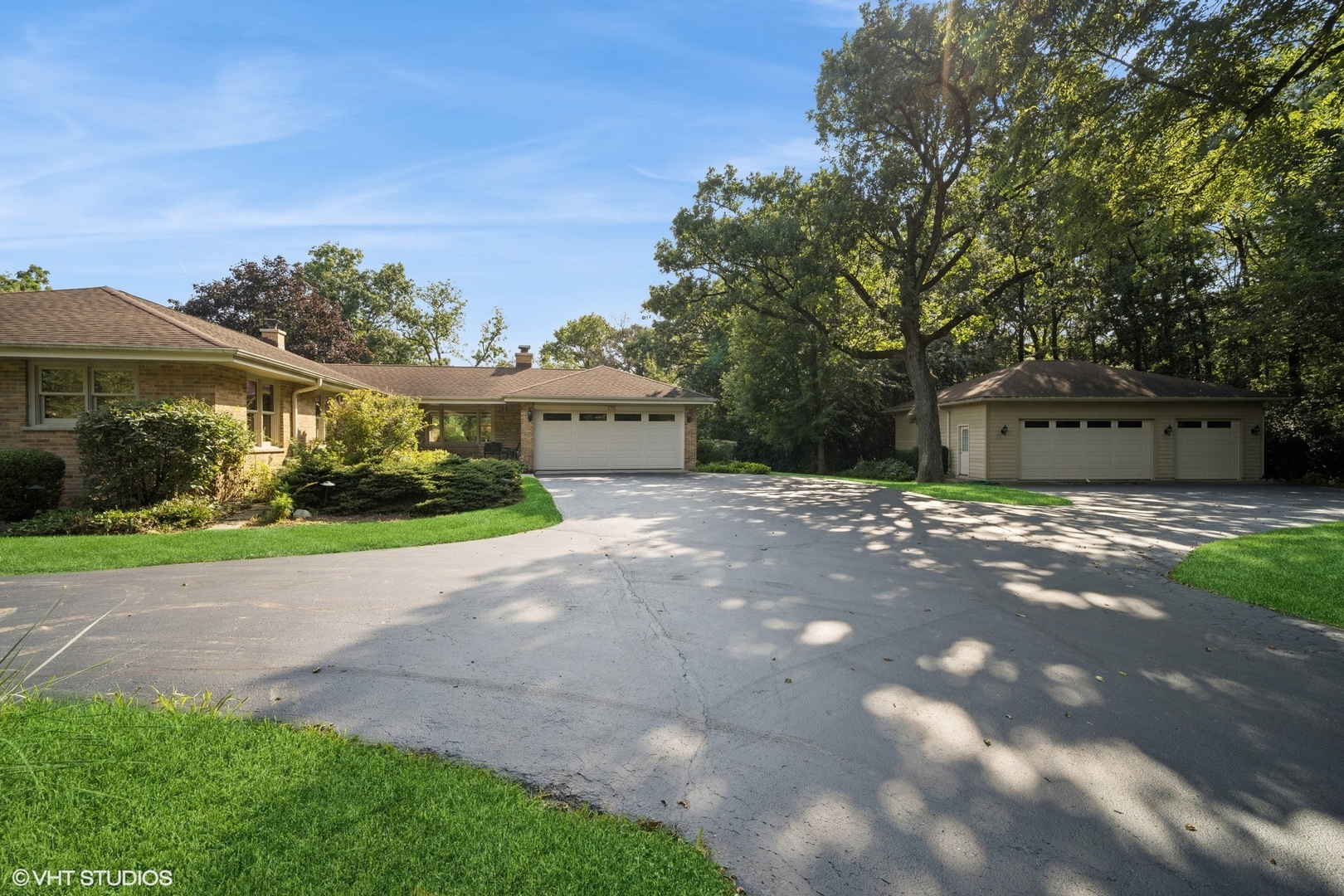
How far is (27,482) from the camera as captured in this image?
10.3 meters

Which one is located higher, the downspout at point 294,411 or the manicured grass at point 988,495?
the downspout at point 294,411

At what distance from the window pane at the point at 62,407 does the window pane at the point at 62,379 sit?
0.14 meters

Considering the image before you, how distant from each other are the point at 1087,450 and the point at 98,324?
2677 centimetres

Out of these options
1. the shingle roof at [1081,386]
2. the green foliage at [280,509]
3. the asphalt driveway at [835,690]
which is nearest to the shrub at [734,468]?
the shingle roof at [1081,386]

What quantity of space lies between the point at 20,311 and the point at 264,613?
12.9 metres

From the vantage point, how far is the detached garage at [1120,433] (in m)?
21.2

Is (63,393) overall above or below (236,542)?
above

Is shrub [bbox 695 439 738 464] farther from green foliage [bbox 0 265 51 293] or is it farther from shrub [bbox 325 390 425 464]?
green foliage [bbox 0 265 51 293]

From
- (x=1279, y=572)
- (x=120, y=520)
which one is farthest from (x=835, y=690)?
(x=120, y=520)

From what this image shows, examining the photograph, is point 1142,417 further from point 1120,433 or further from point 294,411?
point 294,411

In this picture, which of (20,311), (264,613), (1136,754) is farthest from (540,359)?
(1136,754)

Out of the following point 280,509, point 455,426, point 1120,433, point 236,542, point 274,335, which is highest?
point 274,335

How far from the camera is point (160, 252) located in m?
15.1

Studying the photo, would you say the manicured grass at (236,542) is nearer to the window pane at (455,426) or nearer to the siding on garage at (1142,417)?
the window pane at (455,426)
